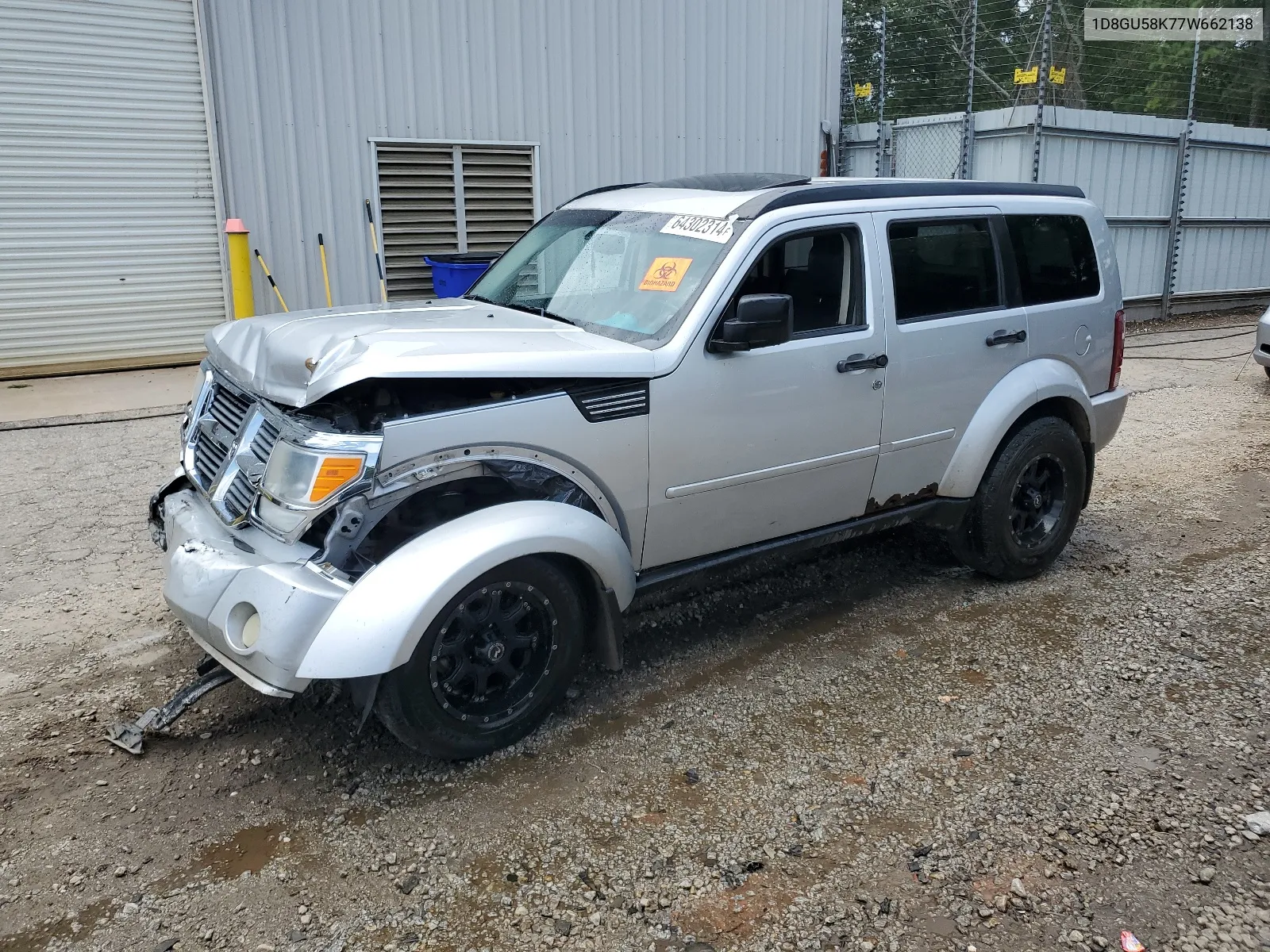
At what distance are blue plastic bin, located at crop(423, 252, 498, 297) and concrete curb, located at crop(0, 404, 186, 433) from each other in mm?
2518

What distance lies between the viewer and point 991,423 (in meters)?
4.75

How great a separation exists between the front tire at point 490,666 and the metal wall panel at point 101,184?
7.91m

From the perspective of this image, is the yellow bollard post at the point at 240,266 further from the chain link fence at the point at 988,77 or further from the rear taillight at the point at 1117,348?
the chain link fence at the point at 988,77

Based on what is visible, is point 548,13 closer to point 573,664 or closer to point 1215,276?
point 573,664

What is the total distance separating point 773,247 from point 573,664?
185 centimetres

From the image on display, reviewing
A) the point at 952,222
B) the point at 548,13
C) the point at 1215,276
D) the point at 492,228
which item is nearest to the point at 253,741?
the point at 952,222

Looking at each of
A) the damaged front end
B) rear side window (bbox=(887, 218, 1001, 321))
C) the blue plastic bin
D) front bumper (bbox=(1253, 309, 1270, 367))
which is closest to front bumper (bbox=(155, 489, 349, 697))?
the damaged front end

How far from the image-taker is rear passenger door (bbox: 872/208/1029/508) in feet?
14.5

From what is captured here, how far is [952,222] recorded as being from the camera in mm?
4684

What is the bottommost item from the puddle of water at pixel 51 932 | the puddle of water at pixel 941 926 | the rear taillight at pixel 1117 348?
the puddle of water at pixel 941 926

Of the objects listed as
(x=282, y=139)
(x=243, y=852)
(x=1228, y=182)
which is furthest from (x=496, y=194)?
(x=1228, y=182)

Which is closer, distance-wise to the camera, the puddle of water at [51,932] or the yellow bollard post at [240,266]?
the puddle of water at [51,932]

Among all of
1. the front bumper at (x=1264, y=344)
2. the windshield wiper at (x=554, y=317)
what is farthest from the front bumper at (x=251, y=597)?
the front bumper at (x=1264, y=344)

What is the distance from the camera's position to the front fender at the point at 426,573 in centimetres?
301
